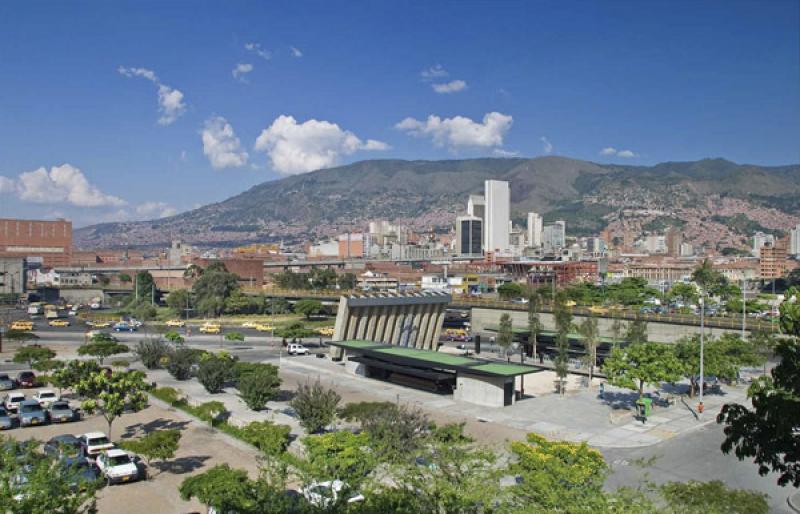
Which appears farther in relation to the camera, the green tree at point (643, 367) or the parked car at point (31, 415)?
the green tree at point (643, 367)

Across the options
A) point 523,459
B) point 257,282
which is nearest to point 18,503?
point 523,459

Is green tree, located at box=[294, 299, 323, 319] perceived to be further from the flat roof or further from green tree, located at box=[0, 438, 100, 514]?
green tree, located at box=[0, 438, 100, 514]

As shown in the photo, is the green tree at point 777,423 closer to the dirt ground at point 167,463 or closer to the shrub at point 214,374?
the dirt ground at point 167,463

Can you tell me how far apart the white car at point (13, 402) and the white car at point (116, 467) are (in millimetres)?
12144

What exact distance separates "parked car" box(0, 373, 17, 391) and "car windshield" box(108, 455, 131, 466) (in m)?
21.5

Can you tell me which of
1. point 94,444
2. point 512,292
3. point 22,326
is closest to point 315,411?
point 94,444

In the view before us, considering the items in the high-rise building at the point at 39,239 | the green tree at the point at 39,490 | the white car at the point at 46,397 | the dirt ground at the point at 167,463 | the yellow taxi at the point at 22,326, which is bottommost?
the yellow taxi at the point at 22,326

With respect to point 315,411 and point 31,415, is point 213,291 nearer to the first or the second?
point 31,415

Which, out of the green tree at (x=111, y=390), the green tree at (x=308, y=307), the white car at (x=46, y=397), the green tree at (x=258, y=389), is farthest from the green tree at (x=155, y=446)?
the green tree at (x=308, y=307)

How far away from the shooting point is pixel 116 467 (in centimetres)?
2239

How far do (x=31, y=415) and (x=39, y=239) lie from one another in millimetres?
188749

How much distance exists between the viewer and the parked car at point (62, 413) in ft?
102

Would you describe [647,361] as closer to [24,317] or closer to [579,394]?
[579,394]

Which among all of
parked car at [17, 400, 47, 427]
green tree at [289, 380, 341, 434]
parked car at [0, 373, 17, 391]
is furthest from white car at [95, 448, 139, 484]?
parked car at [0, 373, 17, 391]
